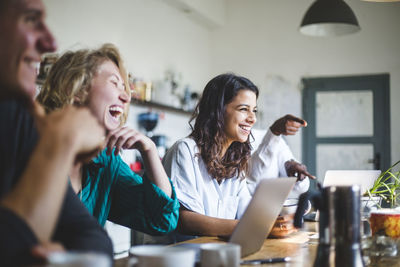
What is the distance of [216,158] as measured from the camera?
2080 millimetres

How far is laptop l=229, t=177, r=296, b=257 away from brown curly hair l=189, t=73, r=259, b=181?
0.81 metres

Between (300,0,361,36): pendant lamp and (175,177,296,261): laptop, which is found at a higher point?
(300,0,361,36): pendant lamp

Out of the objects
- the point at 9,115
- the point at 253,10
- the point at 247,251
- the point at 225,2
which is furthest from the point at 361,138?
the point at 9,115

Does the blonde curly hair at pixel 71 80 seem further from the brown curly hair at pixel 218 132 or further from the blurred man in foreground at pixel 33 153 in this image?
the brown curly hair at pixel 218 132

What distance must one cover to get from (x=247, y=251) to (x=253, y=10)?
17.6ft

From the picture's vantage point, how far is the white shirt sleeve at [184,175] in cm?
189

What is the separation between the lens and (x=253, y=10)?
20.2 ft

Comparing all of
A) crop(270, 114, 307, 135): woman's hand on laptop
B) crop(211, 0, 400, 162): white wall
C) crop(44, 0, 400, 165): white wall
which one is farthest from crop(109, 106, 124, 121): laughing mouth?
crop(211, 0, 400, 162): white wall

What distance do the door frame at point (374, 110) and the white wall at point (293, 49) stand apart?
71 millimetres

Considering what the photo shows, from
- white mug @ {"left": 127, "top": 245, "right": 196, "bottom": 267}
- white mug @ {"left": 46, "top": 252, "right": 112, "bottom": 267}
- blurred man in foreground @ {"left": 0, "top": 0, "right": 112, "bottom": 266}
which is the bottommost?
white mug @ {"left": 127, "top": 245, "right": 196, "bottom": 267}

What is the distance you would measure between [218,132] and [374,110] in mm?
3948

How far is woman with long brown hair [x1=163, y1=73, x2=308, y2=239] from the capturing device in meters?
1.90

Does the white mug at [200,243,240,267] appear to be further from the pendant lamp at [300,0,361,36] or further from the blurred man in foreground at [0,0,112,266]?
the pendant lamp at [300,0,361,36]

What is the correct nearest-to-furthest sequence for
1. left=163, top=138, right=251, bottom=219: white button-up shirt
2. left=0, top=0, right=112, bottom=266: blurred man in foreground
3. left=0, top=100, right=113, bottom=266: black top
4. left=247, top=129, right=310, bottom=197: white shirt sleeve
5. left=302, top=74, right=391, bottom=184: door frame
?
left=0, top=0, right=112, bottom=266: blurred man in foreground
left=0, top=100, right=113, bottom=266: black top
left=163, top=138, right=251, bottom=219: white button-up shirt
left=247, top=129, right=310, bottom=197: white shirt sleeve
left=302, top=74, right=391, bottom=184: door frame
